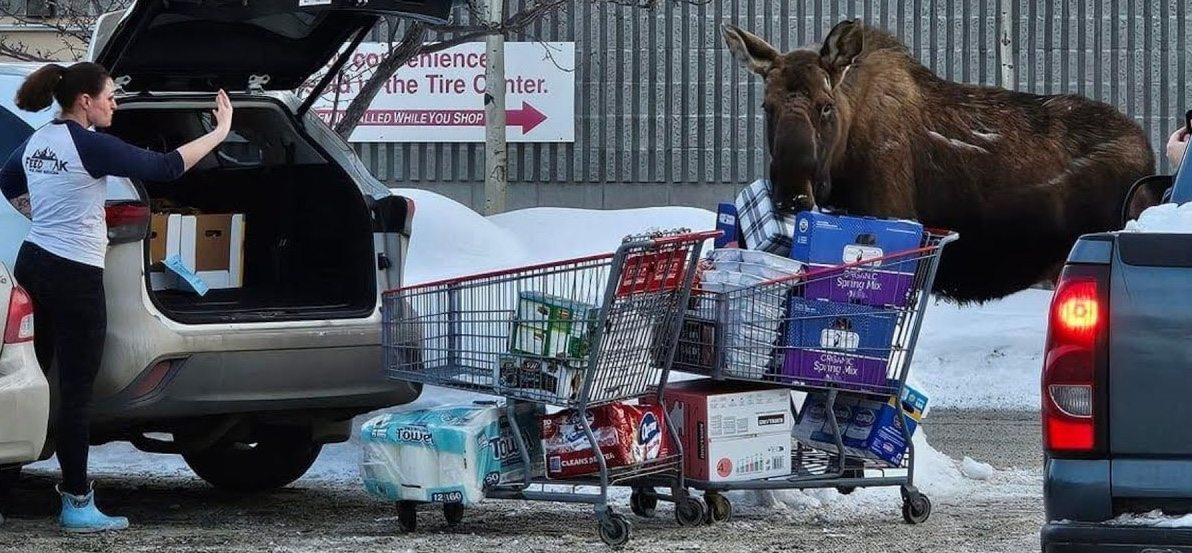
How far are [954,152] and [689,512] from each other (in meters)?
4.35

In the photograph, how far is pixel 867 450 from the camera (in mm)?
7824

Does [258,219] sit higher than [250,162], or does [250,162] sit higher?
[250,162]

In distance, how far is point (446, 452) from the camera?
724 cm

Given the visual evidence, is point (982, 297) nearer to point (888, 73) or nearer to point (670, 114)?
point (888, 73)

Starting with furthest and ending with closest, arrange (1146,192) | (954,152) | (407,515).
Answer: (954,152) → (1146,192) → (407,515)

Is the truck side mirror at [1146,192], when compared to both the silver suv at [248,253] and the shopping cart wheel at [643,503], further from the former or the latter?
the silver suv at [248,253]

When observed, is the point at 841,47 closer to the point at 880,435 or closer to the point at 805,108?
the point at 805,108

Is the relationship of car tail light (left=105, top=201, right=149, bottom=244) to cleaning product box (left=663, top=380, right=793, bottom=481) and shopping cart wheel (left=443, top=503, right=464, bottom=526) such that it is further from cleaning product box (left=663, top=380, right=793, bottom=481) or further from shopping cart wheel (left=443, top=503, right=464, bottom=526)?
cleaning product box (left=663, top=380, right=793, bottom=481)

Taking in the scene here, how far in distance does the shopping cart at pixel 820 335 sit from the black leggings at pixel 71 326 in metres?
2.14

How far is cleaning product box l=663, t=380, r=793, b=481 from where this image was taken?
24.5ft

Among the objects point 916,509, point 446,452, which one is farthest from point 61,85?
point 916,509

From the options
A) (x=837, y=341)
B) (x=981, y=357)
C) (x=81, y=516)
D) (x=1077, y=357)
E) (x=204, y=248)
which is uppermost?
(x=1077, y=357)

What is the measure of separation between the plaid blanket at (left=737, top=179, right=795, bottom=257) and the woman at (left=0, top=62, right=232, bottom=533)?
91.0 inches

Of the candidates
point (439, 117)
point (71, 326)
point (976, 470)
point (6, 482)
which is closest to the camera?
point (71, 326)
